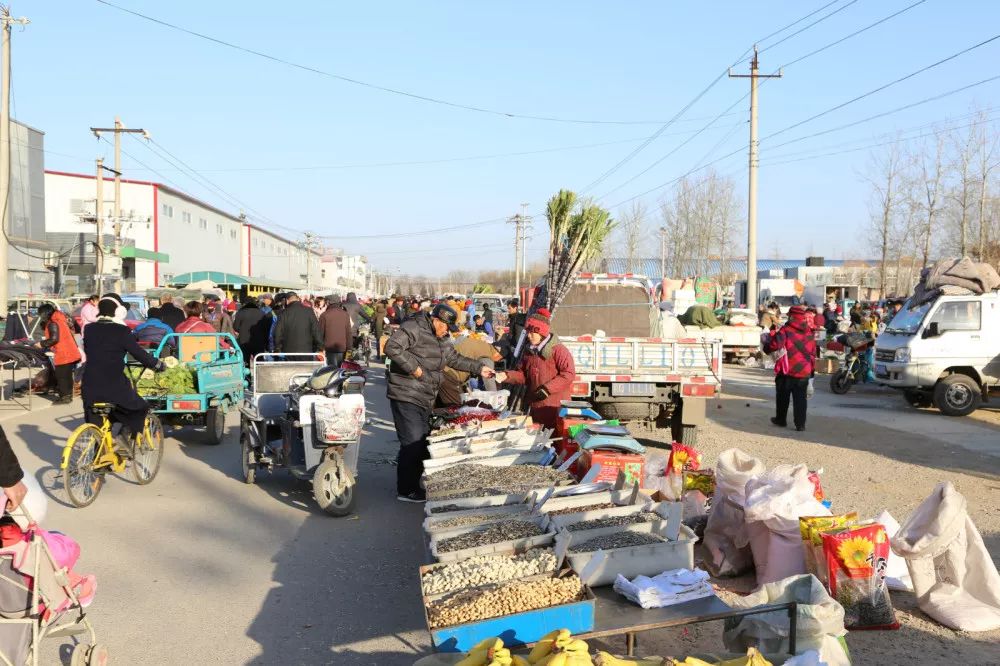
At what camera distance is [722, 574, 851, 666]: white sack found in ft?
13.9

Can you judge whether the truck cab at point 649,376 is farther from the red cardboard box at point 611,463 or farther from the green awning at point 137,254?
the green awning at point 137,254

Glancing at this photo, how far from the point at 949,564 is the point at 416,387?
5.01m

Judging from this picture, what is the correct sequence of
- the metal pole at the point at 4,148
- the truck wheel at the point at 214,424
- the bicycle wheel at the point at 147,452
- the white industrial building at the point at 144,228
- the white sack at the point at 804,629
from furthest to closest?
the white industrial building at the point at 144,228 < the metal pole at the point at 4,148 < the truck wheel at the point at 214,424 < the bicycle wheel at the point at 147,452 < the white sack at the point at 804,629

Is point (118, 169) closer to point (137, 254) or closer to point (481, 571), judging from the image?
point (137, 254)

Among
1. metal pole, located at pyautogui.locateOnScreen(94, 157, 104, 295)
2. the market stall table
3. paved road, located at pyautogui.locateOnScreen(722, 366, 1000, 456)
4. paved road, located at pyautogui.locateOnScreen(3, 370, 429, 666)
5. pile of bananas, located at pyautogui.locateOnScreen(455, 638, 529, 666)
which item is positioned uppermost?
metal pole, located at pyautogui.locateOnScreen(94, 157, 104, 295)

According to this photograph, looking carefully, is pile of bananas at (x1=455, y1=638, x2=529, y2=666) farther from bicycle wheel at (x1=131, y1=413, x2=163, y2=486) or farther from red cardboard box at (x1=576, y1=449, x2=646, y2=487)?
bicycle wheel at (x1=131, y1=413, x2=163, y2=486)

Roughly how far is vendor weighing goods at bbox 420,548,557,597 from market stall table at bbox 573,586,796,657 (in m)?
0.42

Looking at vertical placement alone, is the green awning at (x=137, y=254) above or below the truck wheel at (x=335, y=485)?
above

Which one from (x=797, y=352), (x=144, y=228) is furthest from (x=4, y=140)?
(x=144, y=228)

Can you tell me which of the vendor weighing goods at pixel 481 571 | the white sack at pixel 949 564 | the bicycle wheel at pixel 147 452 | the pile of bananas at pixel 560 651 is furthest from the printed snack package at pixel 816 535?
the bicycle wheel at pixel 147 452

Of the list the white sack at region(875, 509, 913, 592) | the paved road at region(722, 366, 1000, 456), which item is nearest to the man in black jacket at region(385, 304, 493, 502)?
the white sack at region(875, 509, 913, 592)

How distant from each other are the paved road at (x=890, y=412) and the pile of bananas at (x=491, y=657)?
10750 millimetres

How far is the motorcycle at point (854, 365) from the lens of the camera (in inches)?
776

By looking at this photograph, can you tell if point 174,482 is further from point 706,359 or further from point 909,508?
point 909,508
